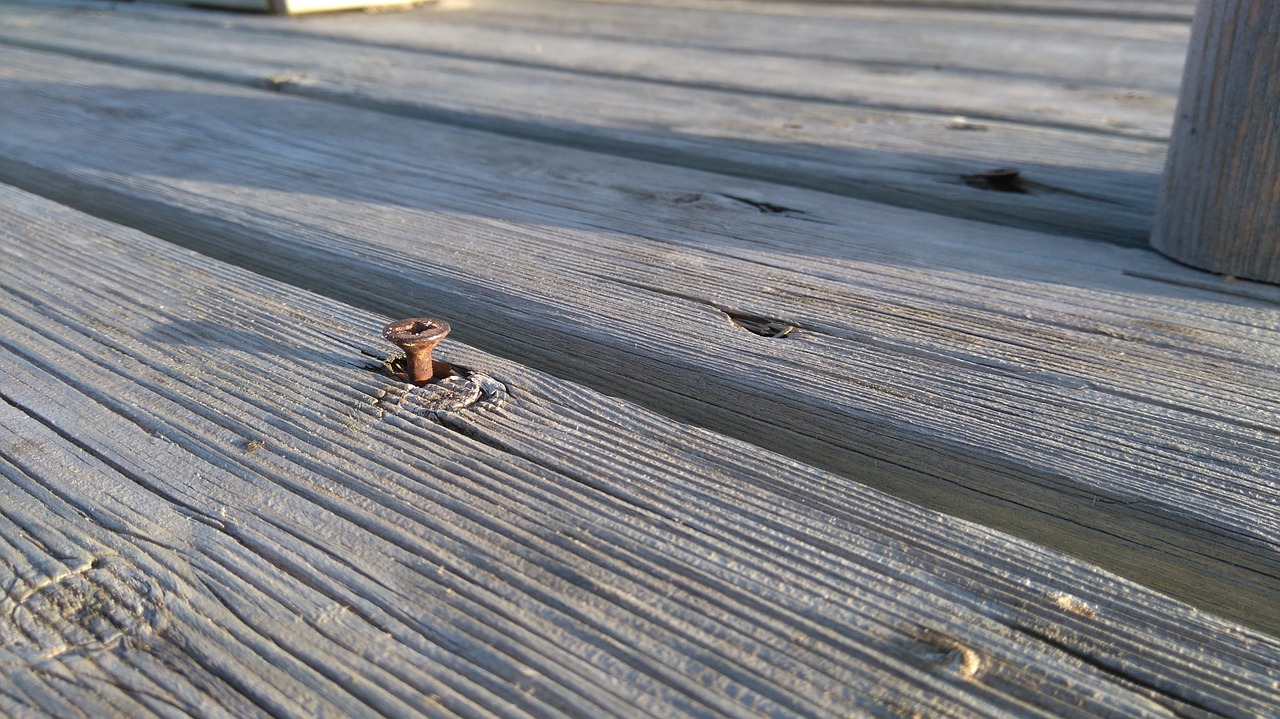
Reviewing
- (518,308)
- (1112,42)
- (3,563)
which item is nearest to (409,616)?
(3,563)

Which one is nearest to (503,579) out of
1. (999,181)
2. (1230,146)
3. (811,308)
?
(811,308)

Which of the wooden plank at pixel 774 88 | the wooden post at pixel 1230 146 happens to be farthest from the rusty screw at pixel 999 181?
the wooden post at pixel 1230 146

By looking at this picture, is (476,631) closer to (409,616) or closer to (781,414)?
(409,616)

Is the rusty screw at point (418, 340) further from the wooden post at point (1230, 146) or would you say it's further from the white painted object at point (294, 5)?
the white painted object at point (294, 5)

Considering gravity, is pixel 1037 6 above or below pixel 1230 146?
above

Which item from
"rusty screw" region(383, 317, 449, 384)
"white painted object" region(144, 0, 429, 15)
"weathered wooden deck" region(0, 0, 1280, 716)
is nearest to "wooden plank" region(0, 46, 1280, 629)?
"weathered wooden deck" region(0, 0, 1280, 716)

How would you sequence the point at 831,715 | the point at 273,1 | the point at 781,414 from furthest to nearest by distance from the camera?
the point at 273,1
the point at 781,414
the point at 831,715

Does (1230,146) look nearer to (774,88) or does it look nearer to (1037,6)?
(774,88)
